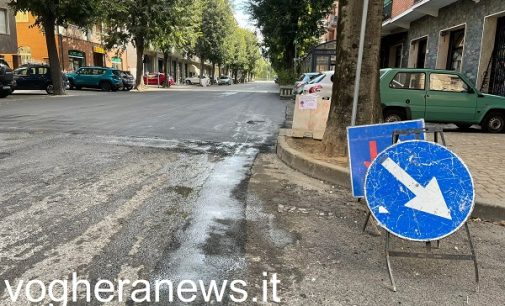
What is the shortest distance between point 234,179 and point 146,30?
1134 inches

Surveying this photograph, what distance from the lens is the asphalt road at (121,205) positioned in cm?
324

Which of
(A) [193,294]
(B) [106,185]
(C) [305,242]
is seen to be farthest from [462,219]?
(B) [106,185]

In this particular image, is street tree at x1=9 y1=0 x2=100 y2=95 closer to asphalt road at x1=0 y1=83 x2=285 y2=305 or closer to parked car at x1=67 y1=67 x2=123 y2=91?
parked car at x1=67 y1=67 x2=123 y2=91

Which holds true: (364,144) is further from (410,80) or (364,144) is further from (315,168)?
(410,80)

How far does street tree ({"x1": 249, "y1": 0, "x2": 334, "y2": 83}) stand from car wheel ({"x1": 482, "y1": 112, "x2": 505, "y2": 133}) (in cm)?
1739

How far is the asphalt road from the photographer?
324 cm

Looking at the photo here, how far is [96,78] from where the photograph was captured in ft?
103

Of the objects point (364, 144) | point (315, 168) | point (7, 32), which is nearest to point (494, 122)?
point (315, 168)

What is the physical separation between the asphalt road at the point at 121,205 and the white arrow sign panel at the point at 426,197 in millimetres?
1405

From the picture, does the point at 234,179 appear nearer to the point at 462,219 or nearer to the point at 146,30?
the point at 462,219

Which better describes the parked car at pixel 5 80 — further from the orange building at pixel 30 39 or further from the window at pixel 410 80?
the window at pixel 410 80

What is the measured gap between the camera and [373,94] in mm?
6441

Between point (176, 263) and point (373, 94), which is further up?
point (373, 94)

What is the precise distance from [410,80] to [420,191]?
8521mm
